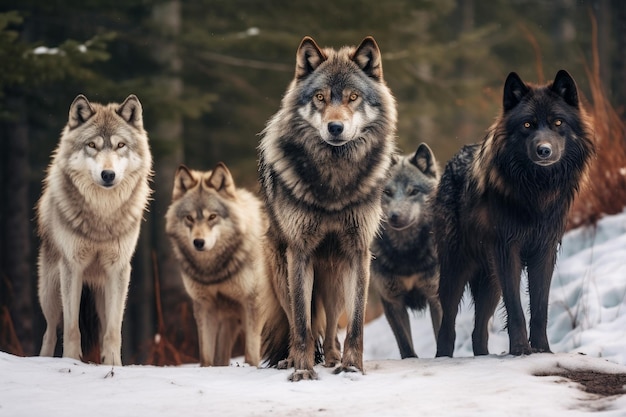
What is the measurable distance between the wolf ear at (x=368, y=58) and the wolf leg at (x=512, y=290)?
1.52m

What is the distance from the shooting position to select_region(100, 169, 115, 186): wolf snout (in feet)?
20.2

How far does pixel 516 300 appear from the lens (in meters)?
5.78

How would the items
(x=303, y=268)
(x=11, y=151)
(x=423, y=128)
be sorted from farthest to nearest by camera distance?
(x=423, y=128) < (x=11, y=151) < (x=303, y=268)

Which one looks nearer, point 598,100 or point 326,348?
point 326,348

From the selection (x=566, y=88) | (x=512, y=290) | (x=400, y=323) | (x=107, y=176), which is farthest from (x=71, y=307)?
(x=566, y=88)

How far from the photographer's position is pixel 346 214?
5.48 meters

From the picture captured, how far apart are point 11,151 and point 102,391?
24.8 feet

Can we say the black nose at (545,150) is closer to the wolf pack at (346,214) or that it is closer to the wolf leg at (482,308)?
the wolf pack at (346,214)

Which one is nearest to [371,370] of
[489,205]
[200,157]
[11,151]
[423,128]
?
[489,205]

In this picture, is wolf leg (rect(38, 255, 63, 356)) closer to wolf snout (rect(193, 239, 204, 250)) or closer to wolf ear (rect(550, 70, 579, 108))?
wolf snout (rect(193, 239, 204, 250))

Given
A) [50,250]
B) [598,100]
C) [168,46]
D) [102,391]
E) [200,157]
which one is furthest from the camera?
[200,157]

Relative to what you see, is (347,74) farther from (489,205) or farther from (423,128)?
(423,128)

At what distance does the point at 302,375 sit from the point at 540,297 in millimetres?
1827

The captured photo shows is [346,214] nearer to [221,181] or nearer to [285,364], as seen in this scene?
[285,364]
